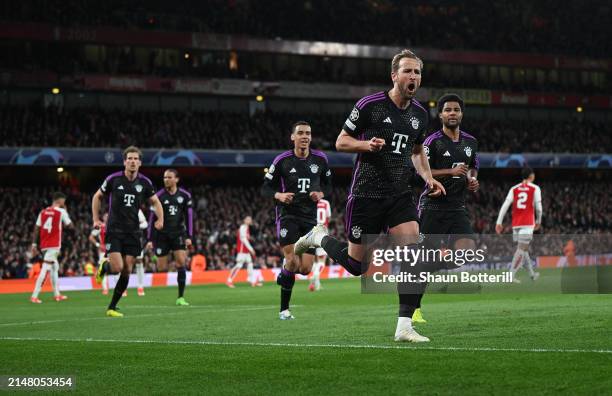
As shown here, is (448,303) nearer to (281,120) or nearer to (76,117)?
(76,117)

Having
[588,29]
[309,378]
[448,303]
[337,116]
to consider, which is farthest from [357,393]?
[588,29]

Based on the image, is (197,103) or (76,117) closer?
(76,117)

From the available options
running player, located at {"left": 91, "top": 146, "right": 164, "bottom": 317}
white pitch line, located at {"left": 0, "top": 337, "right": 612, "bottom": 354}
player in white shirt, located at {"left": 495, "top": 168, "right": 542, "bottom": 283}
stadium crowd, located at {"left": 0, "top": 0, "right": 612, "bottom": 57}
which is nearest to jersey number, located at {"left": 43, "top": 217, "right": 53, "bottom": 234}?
running player, located at {"left": 91, "top": 146, "right": 164, "bottom": 317}

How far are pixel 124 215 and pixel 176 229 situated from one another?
4.42 m

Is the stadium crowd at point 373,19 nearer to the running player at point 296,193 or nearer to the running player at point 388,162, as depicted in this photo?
the running player at point 296,193

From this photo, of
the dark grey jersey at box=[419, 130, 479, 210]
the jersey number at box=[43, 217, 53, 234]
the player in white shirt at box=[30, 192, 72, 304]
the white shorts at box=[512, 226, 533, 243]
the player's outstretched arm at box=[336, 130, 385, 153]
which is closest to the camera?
the player's outstretched arm at box=[336, 130, 385, 153]

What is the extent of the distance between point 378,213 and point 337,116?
5093 centimetres

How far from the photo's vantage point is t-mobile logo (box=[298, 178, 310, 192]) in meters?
14.6

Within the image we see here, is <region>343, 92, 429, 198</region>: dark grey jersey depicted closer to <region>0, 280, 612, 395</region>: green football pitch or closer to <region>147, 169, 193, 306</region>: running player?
<region>0, 280, 612, 395</region>: green football pitch

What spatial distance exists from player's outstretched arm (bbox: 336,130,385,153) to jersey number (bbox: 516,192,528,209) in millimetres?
13317

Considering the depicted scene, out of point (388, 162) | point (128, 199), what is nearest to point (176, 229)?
point (128, 199)

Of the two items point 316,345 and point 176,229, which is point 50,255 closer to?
point 176,229

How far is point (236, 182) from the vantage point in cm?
5472

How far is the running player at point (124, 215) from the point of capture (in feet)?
52.0
